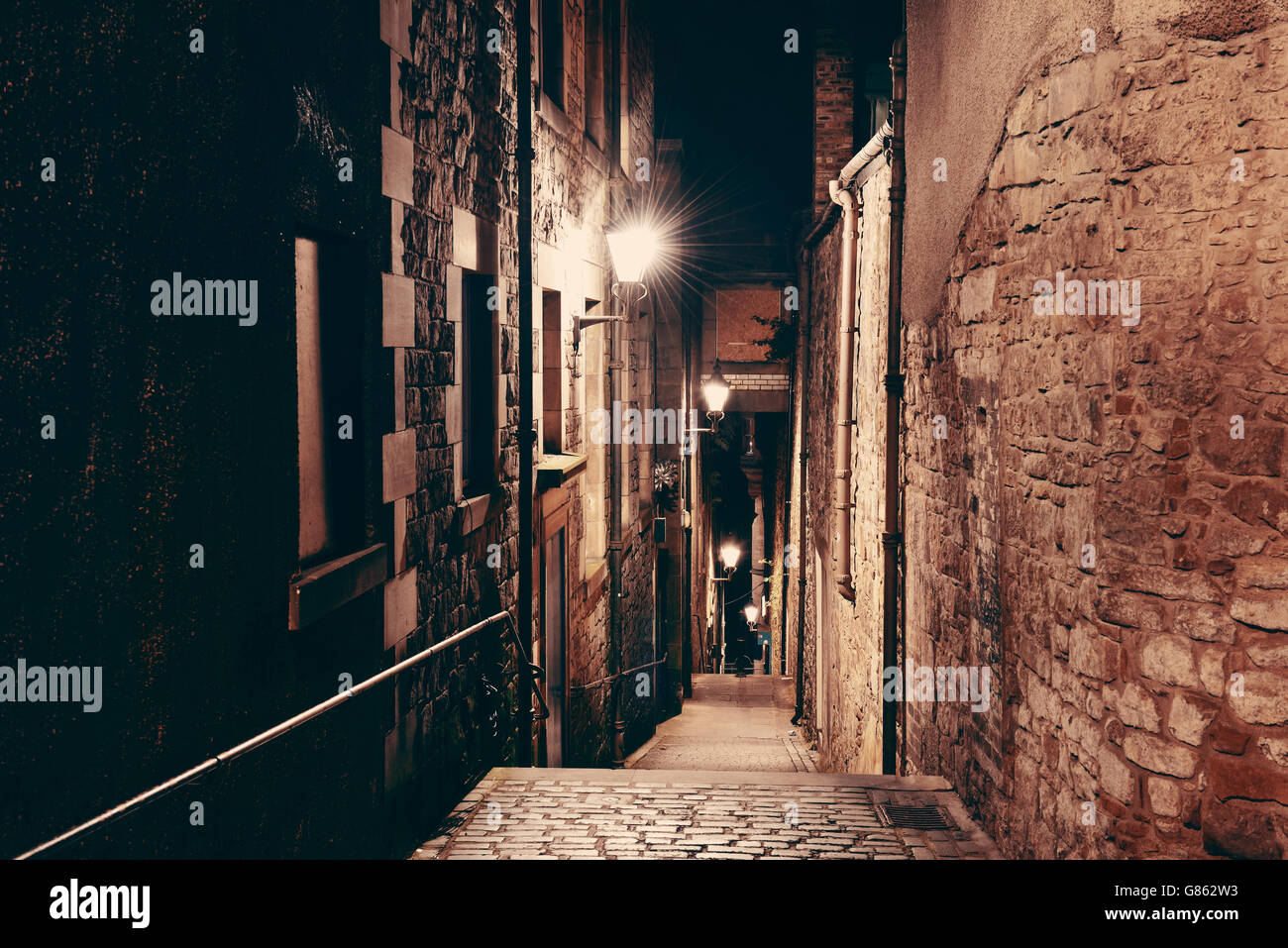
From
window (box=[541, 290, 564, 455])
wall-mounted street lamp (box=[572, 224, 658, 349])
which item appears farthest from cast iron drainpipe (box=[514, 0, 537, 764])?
wall-mounted street lamp (box=[572, 224, 658, 349])

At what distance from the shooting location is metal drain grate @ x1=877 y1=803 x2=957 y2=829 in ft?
15.9

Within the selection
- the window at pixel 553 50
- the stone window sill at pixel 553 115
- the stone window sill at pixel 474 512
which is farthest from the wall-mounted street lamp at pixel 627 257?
the stone window sill at pixel 474 512

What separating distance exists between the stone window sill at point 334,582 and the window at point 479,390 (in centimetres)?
186

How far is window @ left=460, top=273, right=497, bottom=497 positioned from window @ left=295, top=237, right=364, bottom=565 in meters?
1.90

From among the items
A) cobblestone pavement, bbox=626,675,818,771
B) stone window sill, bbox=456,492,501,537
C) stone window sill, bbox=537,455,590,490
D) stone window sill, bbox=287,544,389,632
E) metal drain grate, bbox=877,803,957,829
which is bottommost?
cobblestone pavement, bbox=626,675,818,771

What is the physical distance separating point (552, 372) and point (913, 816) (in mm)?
4701

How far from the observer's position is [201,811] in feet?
9.48

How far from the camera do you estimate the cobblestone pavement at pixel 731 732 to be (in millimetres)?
11516

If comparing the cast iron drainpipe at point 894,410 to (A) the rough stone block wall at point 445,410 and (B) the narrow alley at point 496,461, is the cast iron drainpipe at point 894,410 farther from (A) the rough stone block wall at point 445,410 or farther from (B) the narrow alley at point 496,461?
(A) the rough stone block wall at point 445,410

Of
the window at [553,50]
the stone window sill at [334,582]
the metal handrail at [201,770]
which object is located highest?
the window at [553,50]

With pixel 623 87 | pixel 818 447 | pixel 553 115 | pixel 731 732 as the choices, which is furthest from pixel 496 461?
pixel 731 732

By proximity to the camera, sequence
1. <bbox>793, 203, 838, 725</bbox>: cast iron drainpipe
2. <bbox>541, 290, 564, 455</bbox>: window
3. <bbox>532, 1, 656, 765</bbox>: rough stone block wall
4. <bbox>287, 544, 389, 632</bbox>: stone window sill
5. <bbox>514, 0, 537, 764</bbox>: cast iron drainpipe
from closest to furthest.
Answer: <bbox>287, 544, 389, 632</bbox>: stone window sill → <bbox>514, 0, 537, 764</bbox>: cast iron drainpipe → <bbox>532, 1, 656, 765</bbox>: rough stone block wall → <bbox>541, 290, 564, 455</bbox>: window → <bbox>793, 203, 838, 725</bbox>: cast iron drainpipe

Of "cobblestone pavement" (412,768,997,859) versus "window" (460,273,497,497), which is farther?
"window" (460,273,497,497)

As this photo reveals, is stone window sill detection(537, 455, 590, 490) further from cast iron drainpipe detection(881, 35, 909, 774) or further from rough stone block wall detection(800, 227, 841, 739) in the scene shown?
rough stone block wall detection(800, 227, 841, 739)
